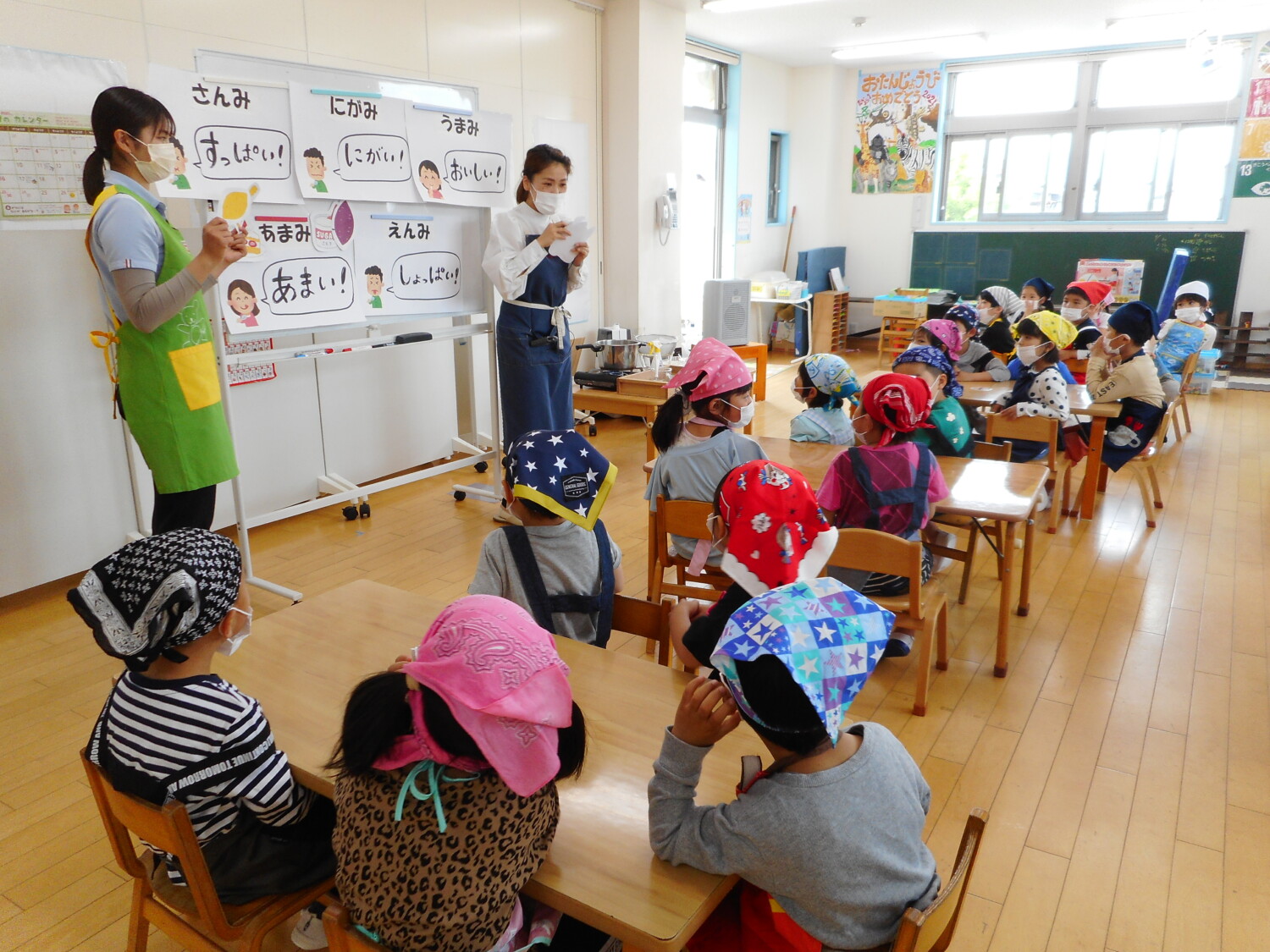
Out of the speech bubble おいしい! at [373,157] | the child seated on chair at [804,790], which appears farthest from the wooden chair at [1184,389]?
the child seated on chair at [804,790]

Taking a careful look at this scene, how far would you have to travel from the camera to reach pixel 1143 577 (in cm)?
366

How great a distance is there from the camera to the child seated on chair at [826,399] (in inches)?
130

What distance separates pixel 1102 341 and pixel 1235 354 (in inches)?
168

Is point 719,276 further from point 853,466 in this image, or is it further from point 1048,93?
point 853,466

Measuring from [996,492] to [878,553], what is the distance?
0.78 meters

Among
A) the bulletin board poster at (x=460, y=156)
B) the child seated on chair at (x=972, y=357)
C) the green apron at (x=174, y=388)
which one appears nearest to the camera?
the green apron at (x=174, y=388)

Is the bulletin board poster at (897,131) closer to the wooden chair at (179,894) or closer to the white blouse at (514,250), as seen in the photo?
the white blouse at (514,250)

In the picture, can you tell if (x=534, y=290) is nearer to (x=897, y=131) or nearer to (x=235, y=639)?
(x=235, y=639)

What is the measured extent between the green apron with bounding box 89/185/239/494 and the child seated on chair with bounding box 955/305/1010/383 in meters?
3.62

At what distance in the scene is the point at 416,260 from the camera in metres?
3.92

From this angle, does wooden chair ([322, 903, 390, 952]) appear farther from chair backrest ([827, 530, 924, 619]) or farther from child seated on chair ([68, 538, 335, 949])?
chair backrest ([827, 530, 924, 619])

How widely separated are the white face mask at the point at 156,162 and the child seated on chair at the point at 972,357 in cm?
373

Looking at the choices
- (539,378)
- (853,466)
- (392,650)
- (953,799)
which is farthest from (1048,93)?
(392,650)

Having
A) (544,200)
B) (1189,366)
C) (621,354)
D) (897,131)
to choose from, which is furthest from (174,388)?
(897,131)
